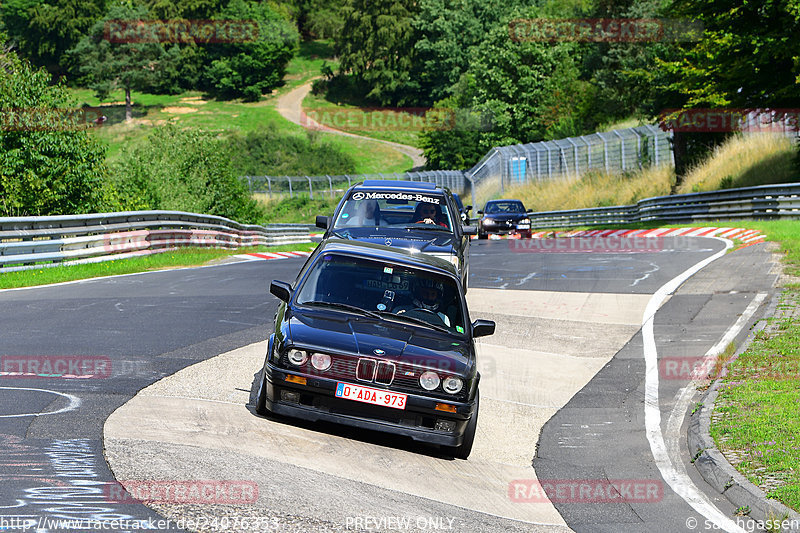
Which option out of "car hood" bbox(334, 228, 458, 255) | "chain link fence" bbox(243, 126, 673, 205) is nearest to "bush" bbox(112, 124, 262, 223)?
"chain link fence" bbox(243, 126, 673, 205)

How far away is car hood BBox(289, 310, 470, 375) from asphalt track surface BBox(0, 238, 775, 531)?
832 millimetres

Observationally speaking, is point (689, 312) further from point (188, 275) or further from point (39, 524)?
point (39, 524)

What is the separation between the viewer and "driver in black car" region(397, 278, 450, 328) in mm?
8266

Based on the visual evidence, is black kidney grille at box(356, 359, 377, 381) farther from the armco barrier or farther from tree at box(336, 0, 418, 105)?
tree at box(336, 0, 418, 105)

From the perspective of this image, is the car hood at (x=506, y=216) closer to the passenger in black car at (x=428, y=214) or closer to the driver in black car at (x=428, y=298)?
the passenger in black car at (x=428, y=214)

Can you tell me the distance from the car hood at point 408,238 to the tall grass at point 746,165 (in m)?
24.8

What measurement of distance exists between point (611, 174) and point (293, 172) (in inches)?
1926

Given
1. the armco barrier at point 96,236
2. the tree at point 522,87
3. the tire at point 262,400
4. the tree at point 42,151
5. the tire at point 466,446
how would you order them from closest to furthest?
1. the tire at point 466,446
2. the tire at point 262,400
3. the armco barrier at point 96,236
4. the tree at point 42,151
5. the tree at point 522,87

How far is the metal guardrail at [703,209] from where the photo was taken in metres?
29.4

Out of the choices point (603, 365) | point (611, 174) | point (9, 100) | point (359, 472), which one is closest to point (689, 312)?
point (603, 365)

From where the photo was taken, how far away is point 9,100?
26.8 metres

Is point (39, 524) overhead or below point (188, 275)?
overhead

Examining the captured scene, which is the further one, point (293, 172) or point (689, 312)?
point (293, 172)

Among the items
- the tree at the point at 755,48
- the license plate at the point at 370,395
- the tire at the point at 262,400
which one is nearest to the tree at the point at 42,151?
the tree at the point at 755,48
